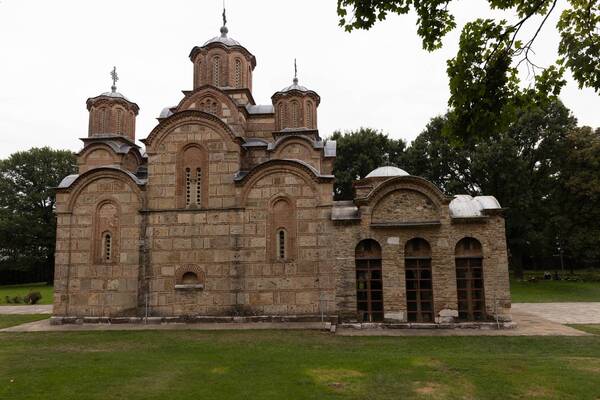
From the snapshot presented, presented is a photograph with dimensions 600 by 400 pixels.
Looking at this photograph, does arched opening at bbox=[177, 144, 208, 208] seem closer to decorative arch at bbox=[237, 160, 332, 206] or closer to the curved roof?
decorative arch at bbox=[237, 160, 332, 206]

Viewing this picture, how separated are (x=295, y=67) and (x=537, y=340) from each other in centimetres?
1514

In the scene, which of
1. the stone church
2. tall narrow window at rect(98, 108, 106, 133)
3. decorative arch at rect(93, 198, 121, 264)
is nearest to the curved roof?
the stone church

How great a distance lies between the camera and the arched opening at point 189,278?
16953 mm

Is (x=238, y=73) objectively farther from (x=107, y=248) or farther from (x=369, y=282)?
(x=369, y=282)

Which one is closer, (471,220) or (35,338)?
(35,338)

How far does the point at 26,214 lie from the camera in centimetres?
4056

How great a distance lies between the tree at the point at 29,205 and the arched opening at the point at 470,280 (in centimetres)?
3748

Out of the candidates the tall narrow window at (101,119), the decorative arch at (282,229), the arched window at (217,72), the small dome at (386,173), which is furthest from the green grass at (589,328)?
the tall narrow window at (101,119)

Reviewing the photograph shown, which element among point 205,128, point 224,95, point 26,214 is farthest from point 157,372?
point 26,214

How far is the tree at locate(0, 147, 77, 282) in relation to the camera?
39.8m

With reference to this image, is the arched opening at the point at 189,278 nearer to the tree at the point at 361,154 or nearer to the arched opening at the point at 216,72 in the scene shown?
the arched opening at the point at 216,72

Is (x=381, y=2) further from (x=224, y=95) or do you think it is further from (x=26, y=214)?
(x=26, y=214)

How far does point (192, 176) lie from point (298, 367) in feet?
33.3

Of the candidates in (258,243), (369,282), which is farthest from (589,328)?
(258,243)
